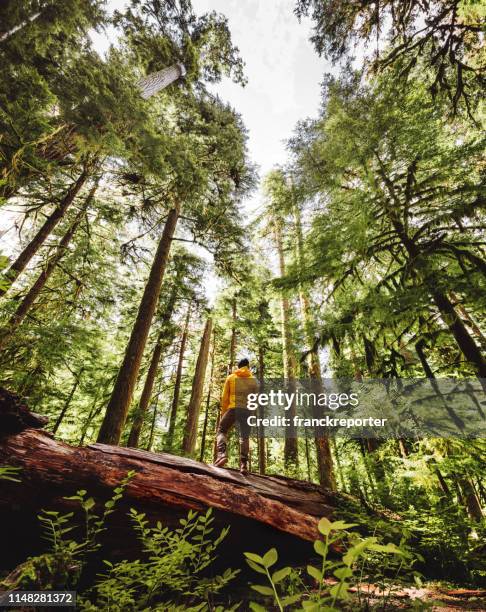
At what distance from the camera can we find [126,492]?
3.67 metres

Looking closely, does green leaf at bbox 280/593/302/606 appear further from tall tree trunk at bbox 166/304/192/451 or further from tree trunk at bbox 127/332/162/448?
tall tree trunk at bbox 166/304/192/451

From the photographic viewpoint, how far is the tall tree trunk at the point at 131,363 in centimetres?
650

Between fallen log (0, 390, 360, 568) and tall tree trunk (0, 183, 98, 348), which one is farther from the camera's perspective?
tall tree trunk (0, 183, 98, 348)

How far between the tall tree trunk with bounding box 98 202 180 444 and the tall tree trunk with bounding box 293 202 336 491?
4.13 meters

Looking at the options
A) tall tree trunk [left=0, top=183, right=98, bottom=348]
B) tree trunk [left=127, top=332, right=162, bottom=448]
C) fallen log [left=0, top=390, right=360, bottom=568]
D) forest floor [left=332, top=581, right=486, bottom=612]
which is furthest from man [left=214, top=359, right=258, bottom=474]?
tall tree trunk [left=0, top=183, right=98, bottom=348]

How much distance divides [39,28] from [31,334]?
19.4ft

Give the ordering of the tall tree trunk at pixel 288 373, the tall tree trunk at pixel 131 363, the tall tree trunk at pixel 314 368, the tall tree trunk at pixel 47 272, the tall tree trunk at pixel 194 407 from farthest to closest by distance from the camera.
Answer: the tall tree trunk at pixel 194 407 → the tall tree trunk at pixel 288 373 → the tall tree trunk at pixel 47 272 → the tall tree trunk at pixel 131 363 → the tall tree trunk at pixel 314 368

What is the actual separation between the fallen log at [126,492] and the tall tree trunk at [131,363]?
8.23 ft

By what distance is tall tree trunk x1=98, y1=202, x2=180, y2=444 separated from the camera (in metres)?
6.50

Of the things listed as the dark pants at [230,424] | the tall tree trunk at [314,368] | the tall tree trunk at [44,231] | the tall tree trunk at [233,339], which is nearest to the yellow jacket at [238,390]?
the dark pants at [230,424]

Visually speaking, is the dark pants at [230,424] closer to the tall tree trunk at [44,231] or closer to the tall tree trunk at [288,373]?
the tall tree trunk at [288,373]

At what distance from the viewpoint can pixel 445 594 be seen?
10.5 ft

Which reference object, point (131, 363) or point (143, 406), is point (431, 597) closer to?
point (131, 363)

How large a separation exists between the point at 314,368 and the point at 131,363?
623 cm
